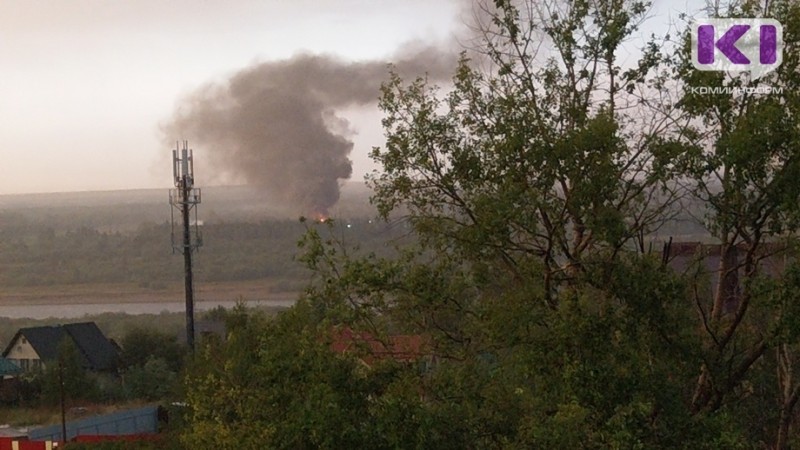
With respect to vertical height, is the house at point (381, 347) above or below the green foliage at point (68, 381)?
above

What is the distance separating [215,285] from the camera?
268 feet

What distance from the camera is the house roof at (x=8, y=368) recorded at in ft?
137

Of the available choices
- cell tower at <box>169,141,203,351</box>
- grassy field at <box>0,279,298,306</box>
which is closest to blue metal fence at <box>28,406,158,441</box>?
cell tower at <box>169,141,203,351</box>

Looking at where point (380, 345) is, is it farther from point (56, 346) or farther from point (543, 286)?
point (56, 346)

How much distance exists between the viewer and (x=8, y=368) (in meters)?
42.3

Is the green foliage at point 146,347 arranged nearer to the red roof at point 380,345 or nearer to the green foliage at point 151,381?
the green foliage at point 151,381

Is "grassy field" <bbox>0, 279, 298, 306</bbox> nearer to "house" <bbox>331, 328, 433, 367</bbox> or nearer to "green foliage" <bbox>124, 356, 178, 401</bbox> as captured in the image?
"green foliage" <bbox>124, 356, 178, 401</bbox>

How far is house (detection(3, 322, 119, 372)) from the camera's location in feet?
152

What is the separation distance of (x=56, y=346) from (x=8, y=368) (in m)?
4.30

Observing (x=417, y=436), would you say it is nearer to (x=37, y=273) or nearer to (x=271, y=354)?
(x=271, y=354)

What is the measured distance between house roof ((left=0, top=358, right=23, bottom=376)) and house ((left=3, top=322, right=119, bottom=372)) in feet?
7.74

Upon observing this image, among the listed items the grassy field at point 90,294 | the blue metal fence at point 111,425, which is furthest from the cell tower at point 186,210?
the grassy field at point 90,294

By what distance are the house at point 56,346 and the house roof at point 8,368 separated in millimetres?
2358

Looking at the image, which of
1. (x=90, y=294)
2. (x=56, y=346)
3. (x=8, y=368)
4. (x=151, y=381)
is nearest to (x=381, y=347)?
(x=151, y=381)
